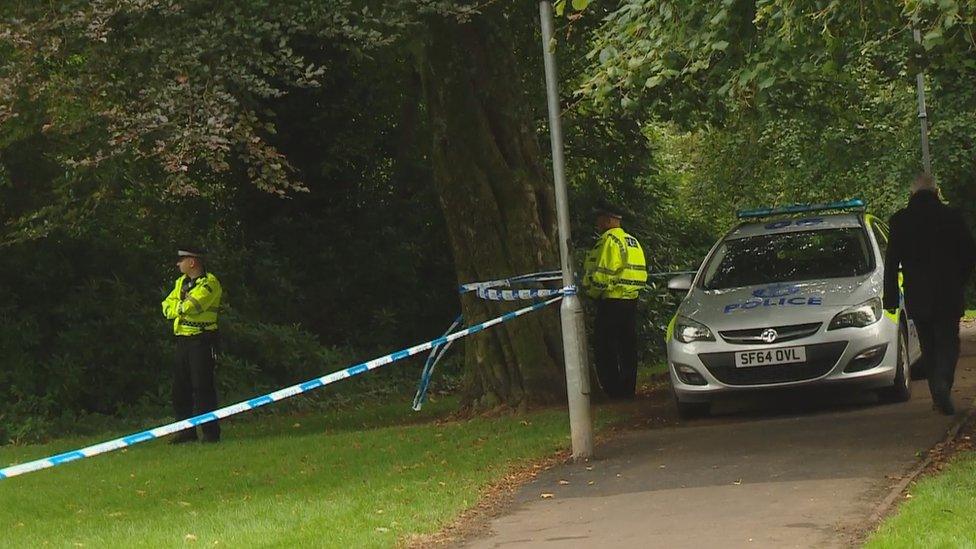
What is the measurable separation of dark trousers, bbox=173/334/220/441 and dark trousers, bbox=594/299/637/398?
148 inches

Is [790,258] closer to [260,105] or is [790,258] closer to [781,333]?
[781,333]

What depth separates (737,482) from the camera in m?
9.34

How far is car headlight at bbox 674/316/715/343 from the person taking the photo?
12461mm

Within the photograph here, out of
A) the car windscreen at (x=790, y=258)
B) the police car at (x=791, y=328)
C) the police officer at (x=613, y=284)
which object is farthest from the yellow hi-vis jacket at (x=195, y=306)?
the car windscreen at (x=790, y=258)

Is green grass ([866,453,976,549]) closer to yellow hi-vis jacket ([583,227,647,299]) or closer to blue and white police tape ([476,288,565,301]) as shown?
blue and white police tape ([476,288,565,301])

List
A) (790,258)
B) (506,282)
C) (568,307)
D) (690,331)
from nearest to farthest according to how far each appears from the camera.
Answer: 1. (568,307)
2. (690,331)
3. (790,258)
4. (506,282)

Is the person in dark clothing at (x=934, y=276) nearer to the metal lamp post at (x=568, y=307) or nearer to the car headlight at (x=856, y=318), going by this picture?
the car headlight at (x=856, y=318)

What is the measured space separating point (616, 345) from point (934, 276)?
3.95 m

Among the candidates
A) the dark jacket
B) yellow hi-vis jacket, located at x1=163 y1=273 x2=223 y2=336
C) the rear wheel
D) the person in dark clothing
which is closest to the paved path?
the rear wheel

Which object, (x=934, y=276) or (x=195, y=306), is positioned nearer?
(x=934, y=276)

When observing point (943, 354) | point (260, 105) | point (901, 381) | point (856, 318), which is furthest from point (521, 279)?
point (943, 354)

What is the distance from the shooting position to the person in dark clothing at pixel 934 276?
11.7 metres

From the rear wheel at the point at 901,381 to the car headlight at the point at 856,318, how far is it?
44 centimetres

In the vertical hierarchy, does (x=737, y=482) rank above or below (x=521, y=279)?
below
